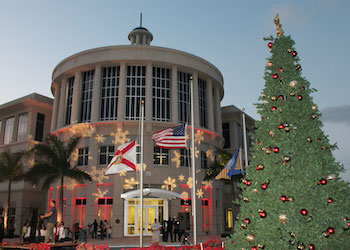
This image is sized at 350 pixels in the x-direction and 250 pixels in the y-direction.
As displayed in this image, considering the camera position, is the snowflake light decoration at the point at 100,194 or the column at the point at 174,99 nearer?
the snowflake light decoration at the point at 100,194

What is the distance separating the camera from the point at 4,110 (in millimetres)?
45844

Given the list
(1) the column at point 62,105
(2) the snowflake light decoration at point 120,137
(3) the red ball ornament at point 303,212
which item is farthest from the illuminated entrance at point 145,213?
(3) the red ball ornament at point 303,212

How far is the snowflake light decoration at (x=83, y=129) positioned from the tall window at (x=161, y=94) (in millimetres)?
6870

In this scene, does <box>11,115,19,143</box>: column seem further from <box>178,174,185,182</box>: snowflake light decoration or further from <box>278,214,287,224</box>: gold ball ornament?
<box>278,214,287,224</box>: gold ball ornament

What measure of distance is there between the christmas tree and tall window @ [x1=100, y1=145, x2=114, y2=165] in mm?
26809

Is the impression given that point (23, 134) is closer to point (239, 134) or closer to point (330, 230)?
point (239, 134)

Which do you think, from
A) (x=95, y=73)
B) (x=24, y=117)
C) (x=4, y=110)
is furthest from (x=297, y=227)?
(x=4, y=110)

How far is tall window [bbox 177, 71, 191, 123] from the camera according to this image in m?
37.0

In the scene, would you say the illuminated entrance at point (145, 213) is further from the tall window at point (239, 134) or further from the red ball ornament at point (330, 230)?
the red ball ornament at point (330, 230)

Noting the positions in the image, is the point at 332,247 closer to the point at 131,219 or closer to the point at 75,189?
the point at 131,219

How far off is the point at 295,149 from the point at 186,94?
30.7m

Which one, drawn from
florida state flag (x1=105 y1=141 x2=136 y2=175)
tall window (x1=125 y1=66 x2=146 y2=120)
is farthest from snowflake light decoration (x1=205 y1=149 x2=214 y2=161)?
→ florida state flag (x1=105 y1=141 x2=136 y2=175)

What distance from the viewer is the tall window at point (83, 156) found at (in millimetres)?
34969

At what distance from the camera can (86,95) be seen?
122ft
